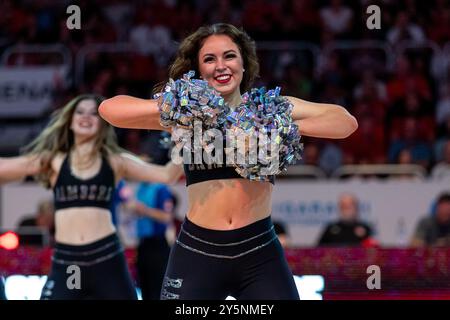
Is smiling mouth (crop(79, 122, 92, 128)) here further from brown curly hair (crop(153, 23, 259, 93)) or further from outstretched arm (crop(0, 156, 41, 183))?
brown curly hair (crop(153, 23, 259, 93))

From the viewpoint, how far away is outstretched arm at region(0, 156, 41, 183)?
19.3ft

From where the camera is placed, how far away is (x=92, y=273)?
18.6 ft

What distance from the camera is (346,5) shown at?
11.4m

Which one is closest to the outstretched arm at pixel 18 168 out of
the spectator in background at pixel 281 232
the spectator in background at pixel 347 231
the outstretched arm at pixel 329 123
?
the outstretched arm at pixel 329 123

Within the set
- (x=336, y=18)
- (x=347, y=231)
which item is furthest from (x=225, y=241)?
(x=336, y=18)

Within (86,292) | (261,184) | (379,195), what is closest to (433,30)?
(379,195)

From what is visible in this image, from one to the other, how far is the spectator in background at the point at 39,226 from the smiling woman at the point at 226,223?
452 cm

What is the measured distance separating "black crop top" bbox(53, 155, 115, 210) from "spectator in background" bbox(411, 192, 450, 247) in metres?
3.16

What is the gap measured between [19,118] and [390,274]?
5443 mm

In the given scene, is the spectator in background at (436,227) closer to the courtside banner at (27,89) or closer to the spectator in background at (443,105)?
the spectator in background at (443,105)

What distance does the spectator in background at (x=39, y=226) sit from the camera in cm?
866

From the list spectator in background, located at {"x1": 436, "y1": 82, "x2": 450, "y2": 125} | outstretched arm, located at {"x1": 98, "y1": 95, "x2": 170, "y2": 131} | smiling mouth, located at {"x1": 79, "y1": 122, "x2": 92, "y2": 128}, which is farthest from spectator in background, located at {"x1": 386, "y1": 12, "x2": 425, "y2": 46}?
outstretched arm, located at {"x1": 98, "y1": 95, "x2": 170, "y2": 131}

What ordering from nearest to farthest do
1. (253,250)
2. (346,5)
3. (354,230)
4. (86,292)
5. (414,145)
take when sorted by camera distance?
1. (253,250)
2. (86,292)
3. (354,230)
4. (414,145)
5. (346,5)
